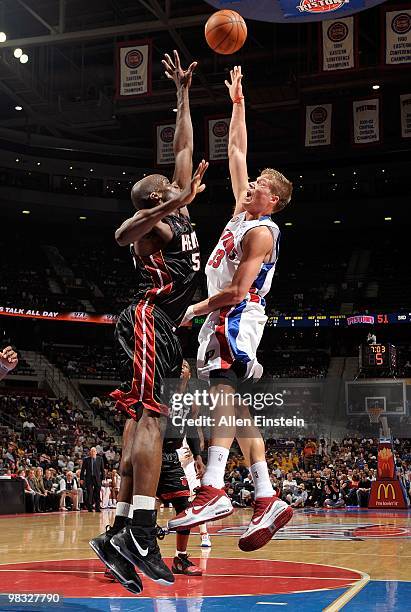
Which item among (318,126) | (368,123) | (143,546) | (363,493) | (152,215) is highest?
(318,126)

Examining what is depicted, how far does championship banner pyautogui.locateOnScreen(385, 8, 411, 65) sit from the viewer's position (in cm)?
1534

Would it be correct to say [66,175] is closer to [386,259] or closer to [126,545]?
[386,259]

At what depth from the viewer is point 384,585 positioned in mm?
5359

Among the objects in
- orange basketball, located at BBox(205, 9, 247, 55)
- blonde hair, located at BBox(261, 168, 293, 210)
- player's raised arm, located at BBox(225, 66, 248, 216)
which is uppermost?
orange basketball, located at BBox(205, 9, 247, 55)

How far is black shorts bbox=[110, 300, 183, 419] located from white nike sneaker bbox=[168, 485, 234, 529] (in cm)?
54

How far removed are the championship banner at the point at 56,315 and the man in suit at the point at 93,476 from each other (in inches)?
530

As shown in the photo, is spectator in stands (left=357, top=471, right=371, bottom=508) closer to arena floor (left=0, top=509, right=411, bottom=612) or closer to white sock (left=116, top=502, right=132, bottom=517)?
arena floor (left=0, top=509, right=411, bottom=612)

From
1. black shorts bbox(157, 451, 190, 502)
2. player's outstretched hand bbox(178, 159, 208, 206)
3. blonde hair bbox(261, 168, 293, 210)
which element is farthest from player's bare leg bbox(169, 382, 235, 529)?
blonde hair bbox(261, 168, 293, 210)

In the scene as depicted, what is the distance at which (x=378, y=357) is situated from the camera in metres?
20.0

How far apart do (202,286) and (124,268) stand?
161 inches

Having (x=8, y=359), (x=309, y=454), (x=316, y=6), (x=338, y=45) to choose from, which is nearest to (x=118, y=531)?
(x=8, y=359)

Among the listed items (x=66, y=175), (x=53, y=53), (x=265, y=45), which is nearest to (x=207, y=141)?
(x=265, y=45)

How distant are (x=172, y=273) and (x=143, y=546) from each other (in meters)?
1.65

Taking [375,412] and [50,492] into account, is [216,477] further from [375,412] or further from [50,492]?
[375,412]
